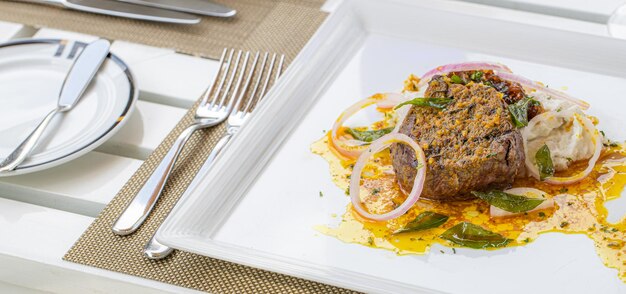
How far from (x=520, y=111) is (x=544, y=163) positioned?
171 millimetres

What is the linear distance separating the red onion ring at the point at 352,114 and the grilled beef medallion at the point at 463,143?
166 millimetres

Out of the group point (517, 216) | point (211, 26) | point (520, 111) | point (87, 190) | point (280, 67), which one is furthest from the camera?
point (211, 26)

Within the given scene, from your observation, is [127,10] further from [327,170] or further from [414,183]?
[414,183]

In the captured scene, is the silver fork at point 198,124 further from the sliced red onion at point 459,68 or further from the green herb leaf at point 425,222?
the green herb leaf at point 425,222

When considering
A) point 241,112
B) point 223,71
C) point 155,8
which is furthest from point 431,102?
point 155,8

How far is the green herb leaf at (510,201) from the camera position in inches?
91.7

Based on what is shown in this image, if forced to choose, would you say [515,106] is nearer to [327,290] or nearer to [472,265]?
[472,265]

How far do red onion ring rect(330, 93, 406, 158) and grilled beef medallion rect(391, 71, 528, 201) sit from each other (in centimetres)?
17

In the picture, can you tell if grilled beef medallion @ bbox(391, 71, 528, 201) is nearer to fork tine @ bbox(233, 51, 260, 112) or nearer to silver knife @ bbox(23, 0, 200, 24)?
fork tine @ bbox(233, 51, 260, 112)

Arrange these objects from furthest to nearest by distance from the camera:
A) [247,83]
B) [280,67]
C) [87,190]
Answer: [280,67] → [247,83] → [87,190]

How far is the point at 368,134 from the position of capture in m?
2.66

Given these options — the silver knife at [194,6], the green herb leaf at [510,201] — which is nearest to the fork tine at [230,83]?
the silver knife at [194,6]

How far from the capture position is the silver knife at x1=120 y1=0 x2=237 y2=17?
11.1 ft

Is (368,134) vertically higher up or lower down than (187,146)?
higher up
